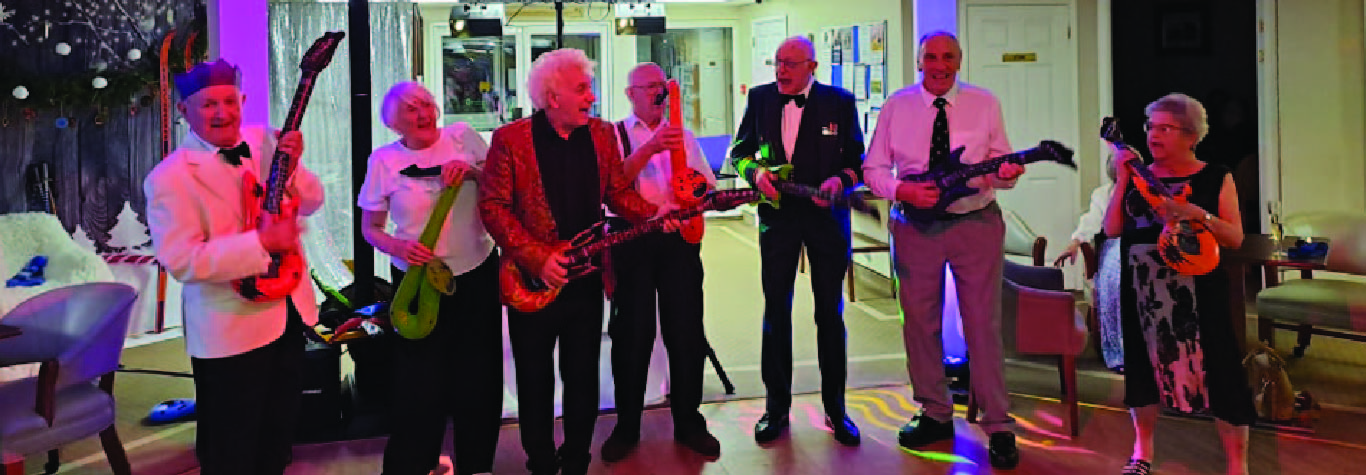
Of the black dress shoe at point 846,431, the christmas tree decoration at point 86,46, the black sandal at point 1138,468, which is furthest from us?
the christmas tree decoration at point 86,46

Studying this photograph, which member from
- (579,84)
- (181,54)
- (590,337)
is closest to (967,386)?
(590,337)

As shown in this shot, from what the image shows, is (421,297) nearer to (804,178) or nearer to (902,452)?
(804,178)

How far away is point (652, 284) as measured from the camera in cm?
380

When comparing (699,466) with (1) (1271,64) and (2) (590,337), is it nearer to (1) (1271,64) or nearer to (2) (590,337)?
(2) (590,337)

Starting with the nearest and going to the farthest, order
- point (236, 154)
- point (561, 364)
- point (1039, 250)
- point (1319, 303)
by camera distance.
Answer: point (236, 154), point (561, 364), point (1319, 303), point (1039, 250)

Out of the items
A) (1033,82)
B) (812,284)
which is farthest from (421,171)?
(1033,82)

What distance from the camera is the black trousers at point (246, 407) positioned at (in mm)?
2602

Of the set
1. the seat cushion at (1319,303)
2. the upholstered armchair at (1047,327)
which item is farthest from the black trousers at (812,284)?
the seat cushion at (1319,303)

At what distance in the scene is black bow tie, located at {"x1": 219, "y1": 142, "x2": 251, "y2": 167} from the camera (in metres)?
2.57

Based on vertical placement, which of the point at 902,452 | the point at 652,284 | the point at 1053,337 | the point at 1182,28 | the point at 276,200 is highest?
the point at 1182,28

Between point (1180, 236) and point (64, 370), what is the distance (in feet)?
11.6

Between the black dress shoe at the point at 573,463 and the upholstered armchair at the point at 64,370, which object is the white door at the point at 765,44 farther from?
the upholstered armchair at the point at 64,370

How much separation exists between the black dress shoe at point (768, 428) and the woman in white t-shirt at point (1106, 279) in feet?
5.63

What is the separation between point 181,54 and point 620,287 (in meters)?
3.68
